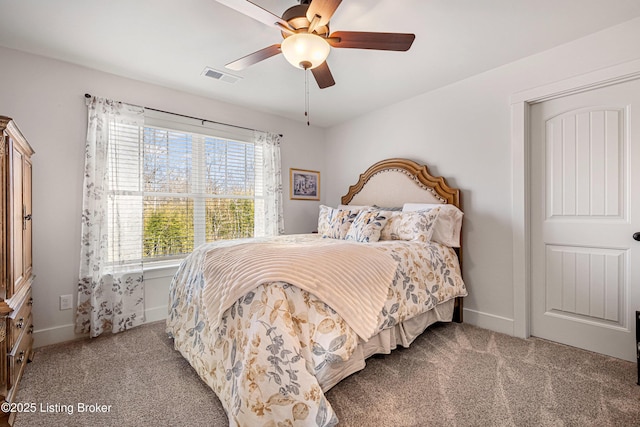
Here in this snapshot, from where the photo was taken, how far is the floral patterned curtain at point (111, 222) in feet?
8.40

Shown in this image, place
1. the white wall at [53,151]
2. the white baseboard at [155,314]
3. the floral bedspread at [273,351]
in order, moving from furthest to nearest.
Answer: the white baseboard at [155,314]
the white wall at [53,151]
the floral bedspread at [273,351]

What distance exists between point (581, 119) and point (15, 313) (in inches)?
160

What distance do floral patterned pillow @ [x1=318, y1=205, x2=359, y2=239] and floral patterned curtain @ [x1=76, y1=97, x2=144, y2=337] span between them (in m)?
1.87

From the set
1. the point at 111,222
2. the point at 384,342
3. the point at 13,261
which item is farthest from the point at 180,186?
the point at 384,342

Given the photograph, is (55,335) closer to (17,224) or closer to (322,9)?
(17,224)

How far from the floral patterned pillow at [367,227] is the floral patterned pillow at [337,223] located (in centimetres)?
10

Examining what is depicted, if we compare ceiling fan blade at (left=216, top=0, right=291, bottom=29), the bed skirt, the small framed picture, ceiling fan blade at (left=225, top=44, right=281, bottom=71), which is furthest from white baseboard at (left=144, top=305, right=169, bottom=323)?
ceiling fan blade at (left=216, top=0, right=291, bottom=29)

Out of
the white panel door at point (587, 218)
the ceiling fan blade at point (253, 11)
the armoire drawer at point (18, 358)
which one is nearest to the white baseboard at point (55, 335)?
the armoire drawer at point (18, 358)

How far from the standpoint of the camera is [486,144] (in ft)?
8.85

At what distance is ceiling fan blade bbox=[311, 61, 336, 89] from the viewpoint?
1.97 metres

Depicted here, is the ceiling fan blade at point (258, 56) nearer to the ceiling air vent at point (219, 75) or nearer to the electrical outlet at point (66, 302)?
the ceiling air vent at point (219, 75)

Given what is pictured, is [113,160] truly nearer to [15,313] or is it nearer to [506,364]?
[15,313]

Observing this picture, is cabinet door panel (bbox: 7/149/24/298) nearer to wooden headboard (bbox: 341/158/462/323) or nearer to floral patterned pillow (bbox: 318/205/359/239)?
floral patterned pillow (bbox: 318/205/359/239)

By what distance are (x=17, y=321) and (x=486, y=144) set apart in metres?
3.73
